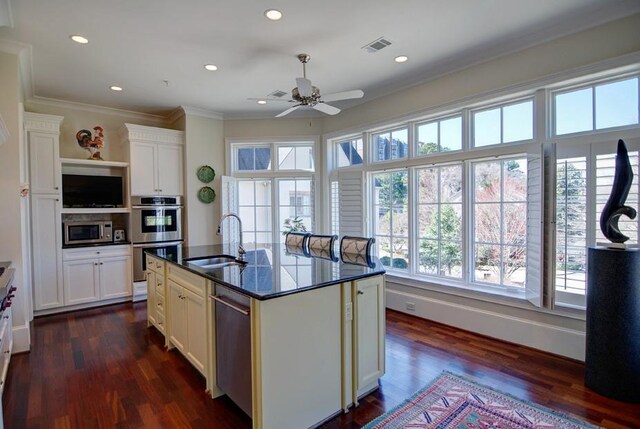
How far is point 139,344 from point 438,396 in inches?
113

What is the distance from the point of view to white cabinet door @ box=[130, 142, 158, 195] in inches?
191

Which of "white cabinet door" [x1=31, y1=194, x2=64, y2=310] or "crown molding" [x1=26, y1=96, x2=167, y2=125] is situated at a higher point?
"crown molding" [x1=26, y1=96, x2=167, y2=125]

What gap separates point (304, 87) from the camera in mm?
3135

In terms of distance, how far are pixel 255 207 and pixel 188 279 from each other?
9.94 feet

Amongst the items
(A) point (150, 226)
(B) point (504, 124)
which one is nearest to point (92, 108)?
(A) point (150, 226)

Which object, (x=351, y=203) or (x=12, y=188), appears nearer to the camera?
(x=12, y=188)

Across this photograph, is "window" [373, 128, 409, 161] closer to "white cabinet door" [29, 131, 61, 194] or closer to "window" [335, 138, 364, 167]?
"window" [335, 138, 364, 167]

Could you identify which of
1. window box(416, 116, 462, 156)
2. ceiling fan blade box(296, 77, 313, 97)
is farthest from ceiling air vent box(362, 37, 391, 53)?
window box(416, 116, 462, 156)

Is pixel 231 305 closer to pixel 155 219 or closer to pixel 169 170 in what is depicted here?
pixel 155 219

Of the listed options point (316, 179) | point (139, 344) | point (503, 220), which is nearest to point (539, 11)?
point (503, 220)

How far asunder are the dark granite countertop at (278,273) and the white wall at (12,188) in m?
1.35

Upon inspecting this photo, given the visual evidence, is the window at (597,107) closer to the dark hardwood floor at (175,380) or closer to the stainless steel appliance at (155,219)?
the dark hardwood floor at (175,380)

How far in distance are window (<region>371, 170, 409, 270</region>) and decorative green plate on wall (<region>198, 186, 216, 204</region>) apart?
2.64m

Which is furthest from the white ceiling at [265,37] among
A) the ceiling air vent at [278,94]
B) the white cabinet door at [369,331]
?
the white cabinet door at [369,331]
